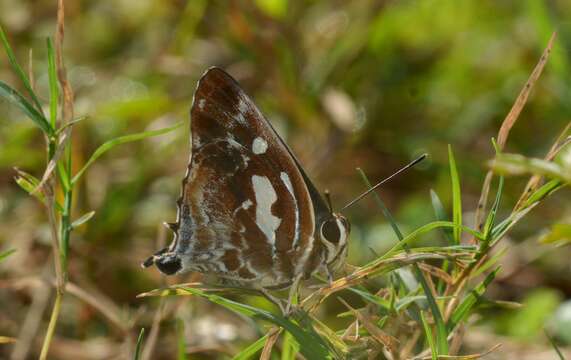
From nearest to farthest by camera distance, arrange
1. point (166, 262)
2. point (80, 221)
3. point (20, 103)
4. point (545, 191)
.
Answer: point (545, 191), point (20, 103), point (80, 221), point (166, 262)

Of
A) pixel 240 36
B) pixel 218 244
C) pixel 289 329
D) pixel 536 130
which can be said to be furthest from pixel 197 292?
pixel 536 130

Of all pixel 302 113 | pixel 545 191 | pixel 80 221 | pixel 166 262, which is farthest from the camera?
pixel 302 113

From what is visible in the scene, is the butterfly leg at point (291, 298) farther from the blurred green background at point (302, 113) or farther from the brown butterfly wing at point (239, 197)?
the blurred green background at point (302, 113)

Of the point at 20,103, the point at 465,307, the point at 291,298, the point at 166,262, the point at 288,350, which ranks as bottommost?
the point at 465,307

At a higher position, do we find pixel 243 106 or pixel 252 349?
pixel 243 106

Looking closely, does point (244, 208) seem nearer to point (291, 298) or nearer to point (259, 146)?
point (259, 146)

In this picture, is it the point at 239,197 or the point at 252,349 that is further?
the point at 239,197

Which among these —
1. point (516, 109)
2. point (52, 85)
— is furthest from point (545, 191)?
point (52, 85)

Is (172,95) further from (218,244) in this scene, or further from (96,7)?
(218,244)
